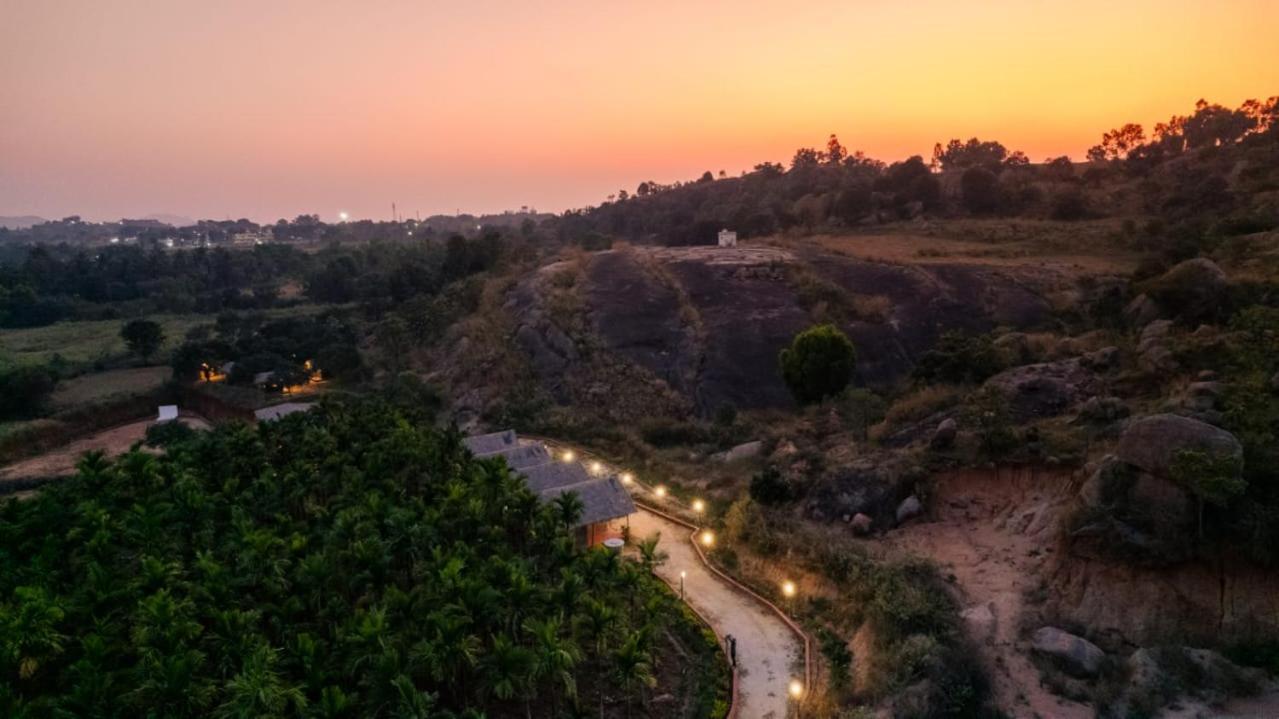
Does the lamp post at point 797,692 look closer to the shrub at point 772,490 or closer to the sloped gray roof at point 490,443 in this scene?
the shrub at point 772,490

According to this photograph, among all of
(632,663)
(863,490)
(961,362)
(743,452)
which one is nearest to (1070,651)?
(863,490)

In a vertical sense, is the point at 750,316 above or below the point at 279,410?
above

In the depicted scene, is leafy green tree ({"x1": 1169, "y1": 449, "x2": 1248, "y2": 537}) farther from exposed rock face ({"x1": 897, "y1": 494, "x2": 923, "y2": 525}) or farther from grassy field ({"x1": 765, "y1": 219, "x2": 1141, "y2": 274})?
grassy field ({"x1": 765, "y1": 219, "x2": 1141, "y2": 274})

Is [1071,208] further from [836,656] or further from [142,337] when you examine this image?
[142,337]

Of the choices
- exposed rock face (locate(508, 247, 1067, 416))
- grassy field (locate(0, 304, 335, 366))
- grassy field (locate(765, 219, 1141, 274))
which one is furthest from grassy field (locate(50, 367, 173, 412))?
grassy field (locate(765, 219, 1141, 274))

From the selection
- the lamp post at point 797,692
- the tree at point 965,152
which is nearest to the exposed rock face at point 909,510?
the lamp post at point 797,692

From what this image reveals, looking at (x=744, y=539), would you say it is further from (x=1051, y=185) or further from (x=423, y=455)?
(x=1051, y=185)

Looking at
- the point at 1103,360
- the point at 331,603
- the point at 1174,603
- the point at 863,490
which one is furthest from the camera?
the point at 1103,360
